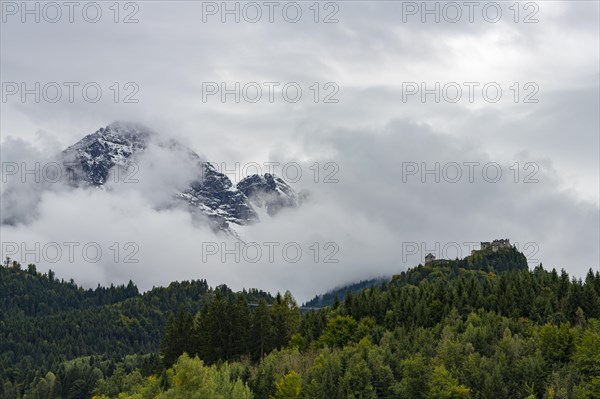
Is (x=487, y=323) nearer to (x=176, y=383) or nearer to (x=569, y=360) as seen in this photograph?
(x=569, y=360)

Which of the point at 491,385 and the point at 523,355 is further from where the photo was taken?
the point at 523,355

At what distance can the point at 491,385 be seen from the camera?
456 feet

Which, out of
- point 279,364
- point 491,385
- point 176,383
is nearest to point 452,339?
point 491,385

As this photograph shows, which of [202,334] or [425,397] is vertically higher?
[202,334]

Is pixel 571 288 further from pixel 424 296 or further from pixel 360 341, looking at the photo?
A: pixel 360 341

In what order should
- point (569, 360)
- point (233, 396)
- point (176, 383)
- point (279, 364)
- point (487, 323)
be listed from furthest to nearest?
1. point (487, 323)
2. point (279, 364)
3. point (569, 360)
4. point (233, 396)
5. point (176, 383)

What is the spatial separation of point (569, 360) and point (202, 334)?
8472 cm

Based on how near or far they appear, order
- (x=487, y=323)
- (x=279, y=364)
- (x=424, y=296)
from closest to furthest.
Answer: (x=279, y=364) < (x=487, y=323) < (x=424, y=296)

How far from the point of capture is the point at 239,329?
191 meters

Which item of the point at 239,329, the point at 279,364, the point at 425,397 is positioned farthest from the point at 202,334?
the point at 425,397

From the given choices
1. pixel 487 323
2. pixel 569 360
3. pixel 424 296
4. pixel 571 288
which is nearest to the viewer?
pixel 569 360

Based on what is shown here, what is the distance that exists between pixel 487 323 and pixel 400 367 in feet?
94.5

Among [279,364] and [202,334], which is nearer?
[279,364]

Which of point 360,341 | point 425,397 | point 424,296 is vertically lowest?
point 425,397
